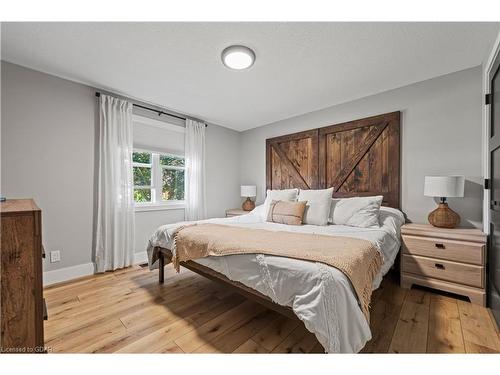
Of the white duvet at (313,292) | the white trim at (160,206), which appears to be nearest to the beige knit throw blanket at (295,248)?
the white duvet at (313,292)

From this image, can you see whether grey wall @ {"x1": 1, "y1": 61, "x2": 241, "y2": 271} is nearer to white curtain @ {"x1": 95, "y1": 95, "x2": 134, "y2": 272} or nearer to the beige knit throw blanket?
white curtain @ {"x1": 95, "y1": 95, "x2": 134, "y2": 272}

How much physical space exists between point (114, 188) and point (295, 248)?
2458 millimetres

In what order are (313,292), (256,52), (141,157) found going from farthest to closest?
(141,157) → (256,52) → (313,292)

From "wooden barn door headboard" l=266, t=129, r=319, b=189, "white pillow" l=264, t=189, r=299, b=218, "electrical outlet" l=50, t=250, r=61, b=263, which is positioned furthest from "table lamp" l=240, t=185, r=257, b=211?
"electrical outlet" l=50, t=250, r=61, b=263

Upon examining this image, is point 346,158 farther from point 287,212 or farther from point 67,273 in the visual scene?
point 67,273

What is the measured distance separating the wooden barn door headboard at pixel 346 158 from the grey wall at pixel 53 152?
282 centimetres

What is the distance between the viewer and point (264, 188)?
416 centimetres

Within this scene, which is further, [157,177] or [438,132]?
[157,177]

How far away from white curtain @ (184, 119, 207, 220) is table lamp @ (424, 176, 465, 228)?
3.10 m

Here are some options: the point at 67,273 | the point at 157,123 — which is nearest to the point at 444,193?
the point at 157,123

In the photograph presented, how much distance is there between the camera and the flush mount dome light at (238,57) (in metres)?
1.92

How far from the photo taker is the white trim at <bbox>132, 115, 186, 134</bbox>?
3.06 metres

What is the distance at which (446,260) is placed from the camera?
6.66ft
